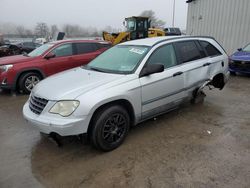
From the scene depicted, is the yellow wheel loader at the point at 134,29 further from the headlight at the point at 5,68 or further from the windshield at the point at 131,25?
the headlight at the point at 5,68

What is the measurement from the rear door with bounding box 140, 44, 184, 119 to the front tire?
0.45 m

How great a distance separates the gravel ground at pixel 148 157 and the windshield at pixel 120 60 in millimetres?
1173

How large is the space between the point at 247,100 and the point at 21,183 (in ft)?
18.1

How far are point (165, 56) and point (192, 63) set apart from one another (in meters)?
0.68

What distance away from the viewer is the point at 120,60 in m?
4.36

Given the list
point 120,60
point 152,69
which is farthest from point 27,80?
point 152,69

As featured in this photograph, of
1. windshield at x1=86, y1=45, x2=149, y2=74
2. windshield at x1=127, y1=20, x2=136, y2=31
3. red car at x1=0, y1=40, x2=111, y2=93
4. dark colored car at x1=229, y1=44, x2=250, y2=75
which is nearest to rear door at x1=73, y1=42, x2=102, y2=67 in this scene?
red car at x1=0, y1=40, x2=111, y2=93

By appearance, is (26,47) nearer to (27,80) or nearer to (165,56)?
(27,80)

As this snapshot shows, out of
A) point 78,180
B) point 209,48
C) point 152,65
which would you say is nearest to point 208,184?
point 78,180

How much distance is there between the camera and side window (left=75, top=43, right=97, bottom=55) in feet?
26.2

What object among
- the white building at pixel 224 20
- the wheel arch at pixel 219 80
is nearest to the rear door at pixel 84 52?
the wheel arch at pixel 219 80

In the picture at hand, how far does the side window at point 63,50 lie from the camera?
7.54 meters

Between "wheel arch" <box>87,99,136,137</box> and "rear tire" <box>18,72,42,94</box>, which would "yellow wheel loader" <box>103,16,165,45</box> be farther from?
A: "wheel arch" <box>87,99,136,137</box>

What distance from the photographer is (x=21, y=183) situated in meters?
2.97
